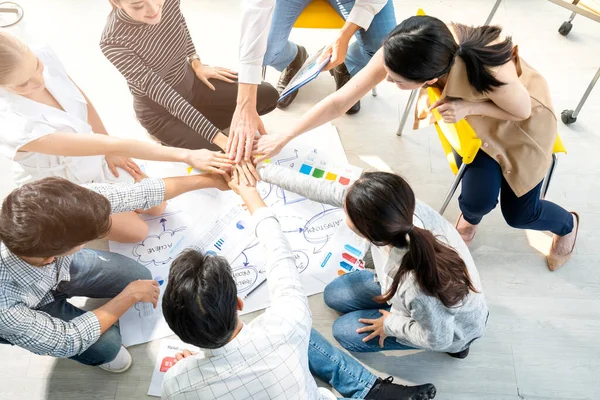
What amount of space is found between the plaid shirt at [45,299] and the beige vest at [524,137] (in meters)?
1.05

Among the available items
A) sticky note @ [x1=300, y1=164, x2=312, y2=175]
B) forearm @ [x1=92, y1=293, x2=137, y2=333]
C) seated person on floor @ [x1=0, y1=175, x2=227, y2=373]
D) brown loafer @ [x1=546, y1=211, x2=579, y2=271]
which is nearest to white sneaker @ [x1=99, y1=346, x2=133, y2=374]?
seated person on floor @ [x1=0, y1=175, x2=227, y2=373]

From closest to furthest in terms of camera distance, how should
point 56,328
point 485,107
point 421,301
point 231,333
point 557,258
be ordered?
point 231,333 < point 421,301 < point 56,328 < point 485,107 < point 557,258

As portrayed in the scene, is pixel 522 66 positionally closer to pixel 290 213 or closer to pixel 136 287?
pixel 290 213

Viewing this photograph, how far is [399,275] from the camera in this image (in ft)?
4.26

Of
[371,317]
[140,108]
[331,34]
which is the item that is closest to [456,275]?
[371,317]

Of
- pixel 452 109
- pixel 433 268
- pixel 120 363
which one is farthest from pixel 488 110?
pixel 120 363

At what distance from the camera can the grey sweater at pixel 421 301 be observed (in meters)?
1.33

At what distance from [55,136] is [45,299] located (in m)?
0.52

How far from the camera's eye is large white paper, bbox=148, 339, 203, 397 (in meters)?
1.75

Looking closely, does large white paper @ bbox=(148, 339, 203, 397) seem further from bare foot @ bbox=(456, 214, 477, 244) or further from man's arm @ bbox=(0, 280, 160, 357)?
bare foot @ bbox=(456, 214, 477, 244)

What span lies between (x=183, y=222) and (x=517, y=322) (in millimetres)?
1365

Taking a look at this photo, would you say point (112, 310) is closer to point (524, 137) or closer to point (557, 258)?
point (524, 137)

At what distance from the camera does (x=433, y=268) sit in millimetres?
1219

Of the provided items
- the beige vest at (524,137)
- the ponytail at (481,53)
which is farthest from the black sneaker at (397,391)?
the ponytail at (481,53)
